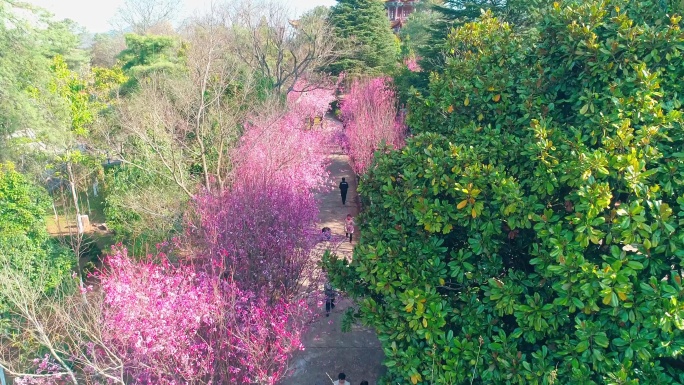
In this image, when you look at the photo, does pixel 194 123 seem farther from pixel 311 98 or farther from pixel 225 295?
pixel 311 98

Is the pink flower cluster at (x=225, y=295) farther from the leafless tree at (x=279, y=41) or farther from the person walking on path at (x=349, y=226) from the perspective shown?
the leafless tree at (x=279, y=41)

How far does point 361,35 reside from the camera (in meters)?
23.6

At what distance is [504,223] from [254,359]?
10.8 ft

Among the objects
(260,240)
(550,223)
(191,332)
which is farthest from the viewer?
(260,240)

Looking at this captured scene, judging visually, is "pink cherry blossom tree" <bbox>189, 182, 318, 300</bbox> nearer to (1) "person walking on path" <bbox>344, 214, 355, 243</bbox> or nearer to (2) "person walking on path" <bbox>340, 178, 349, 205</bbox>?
(1) "person walking on path" <bbox>344, 214, 355, 243</bbox>

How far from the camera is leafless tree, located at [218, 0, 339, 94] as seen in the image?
65.3 ft

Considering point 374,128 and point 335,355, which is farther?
point 374,128

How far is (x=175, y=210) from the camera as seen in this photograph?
1034 centimetres

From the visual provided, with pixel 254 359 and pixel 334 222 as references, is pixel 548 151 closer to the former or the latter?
pixel 254 359

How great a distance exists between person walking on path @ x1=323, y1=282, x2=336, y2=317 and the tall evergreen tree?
1716 centimetres

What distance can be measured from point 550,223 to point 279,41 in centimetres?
1762

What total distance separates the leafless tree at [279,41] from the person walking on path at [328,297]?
1242 cm

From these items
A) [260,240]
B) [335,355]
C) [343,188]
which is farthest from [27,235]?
[343,188]

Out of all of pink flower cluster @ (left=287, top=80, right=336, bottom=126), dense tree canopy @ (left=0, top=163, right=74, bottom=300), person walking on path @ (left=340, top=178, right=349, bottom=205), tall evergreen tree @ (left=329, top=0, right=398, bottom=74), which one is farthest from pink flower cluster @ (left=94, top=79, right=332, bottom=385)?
tall evergreen tree @ (left=329, top=0, right=398, bottom=74)
